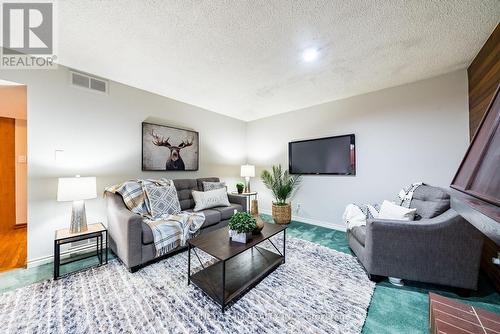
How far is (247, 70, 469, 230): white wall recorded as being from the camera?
2.40 metres

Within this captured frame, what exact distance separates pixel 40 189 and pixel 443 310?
3.71m

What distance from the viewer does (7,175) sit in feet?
10.4

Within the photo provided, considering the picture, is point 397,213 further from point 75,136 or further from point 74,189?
point 75,136

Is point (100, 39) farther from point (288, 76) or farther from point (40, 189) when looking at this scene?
point (288, 76)

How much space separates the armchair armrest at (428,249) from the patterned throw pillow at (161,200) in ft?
7.75

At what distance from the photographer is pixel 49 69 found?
217 cm

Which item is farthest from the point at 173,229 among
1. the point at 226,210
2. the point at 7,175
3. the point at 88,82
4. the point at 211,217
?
the point at 7,175

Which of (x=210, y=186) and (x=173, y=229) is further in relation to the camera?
(x=210, y=186)

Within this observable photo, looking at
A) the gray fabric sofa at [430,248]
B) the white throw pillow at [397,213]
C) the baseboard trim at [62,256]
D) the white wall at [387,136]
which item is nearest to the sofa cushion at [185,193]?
the baseboard trim at [62,256]

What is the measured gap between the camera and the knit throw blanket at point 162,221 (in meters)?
2.06

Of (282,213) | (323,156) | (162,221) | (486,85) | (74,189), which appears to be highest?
(486,85)

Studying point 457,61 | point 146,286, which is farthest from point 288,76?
point 146,286

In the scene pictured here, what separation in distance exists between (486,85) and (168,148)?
4.09 m

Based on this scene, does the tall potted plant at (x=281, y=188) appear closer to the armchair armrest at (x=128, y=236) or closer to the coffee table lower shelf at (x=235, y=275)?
the coffee table lower shelf at (x=235, y=275)
